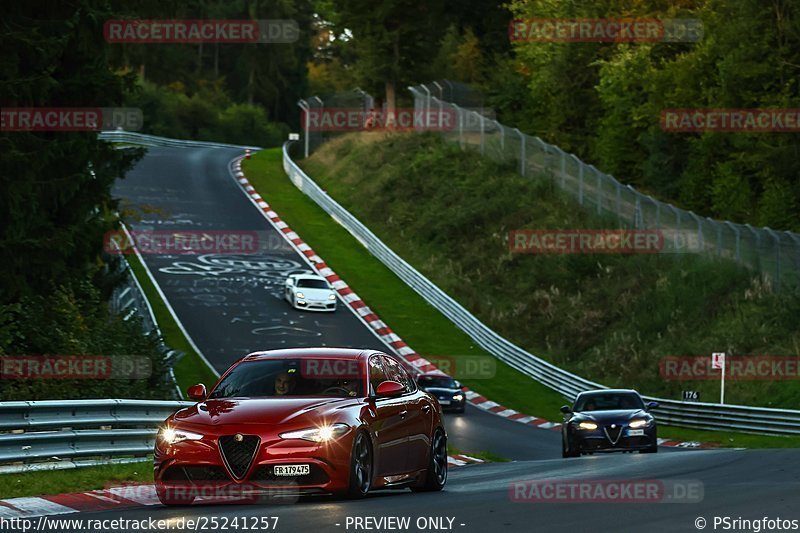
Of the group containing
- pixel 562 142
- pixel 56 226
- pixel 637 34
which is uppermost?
pixel 637 34

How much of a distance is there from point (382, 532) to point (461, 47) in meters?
90.1

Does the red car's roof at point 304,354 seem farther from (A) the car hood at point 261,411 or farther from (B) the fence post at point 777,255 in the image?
(B) the fence post at point 777,255

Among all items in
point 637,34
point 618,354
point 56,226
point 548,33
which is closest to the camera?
point 56,226

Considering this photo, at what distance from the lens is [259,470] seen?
12.2 metres

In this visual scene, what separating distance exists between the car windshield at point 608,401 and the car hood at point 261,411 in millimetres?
14039

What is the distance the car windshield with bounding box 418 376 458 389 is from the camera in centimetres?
3679

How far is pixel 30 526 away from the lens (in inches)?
426

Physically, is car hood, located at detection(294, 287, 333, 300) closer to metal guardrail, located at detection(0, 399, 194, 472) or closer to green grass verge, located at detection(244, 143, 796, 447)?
green grass verge, located at detection(244, 143, 796, 447)

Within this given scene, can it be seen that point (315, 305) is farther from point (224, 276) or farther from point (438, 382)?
point (438, 382)

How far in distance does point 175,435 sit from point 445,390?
80.3ft

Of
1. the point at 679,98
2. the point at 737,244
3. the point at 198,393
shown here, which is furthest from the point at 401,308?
the point at 198,393

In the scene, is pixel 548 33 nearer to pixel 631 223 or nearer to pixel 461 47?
pixel 461 47

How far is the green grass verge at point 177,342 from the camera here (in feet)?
123

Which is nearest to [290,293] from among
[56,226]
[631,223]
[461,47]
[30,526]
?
[631,223]
